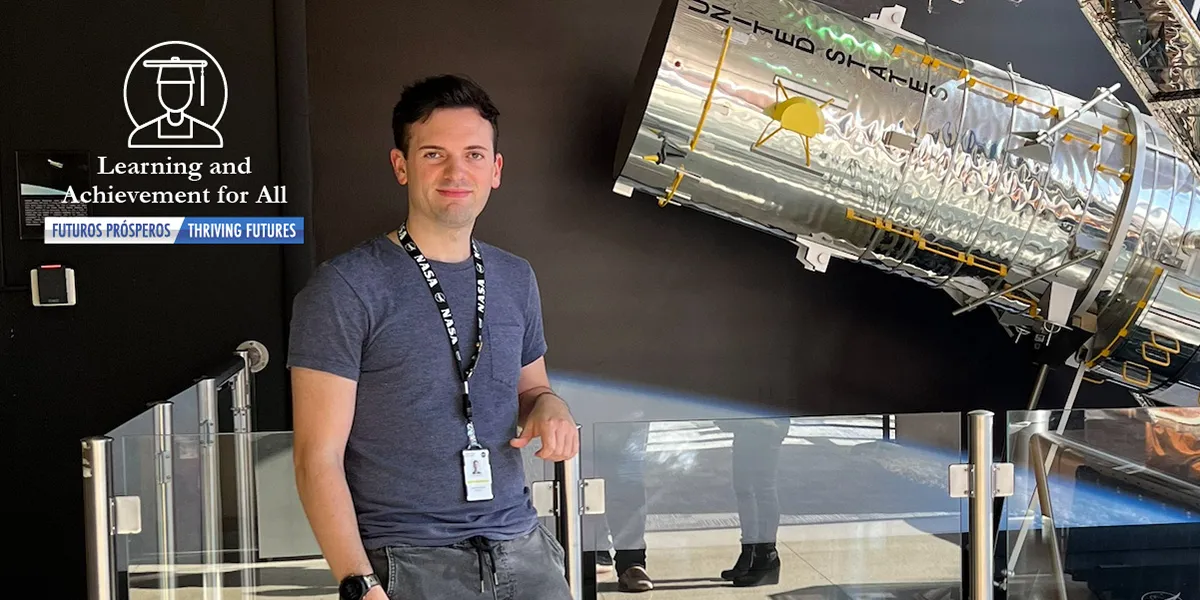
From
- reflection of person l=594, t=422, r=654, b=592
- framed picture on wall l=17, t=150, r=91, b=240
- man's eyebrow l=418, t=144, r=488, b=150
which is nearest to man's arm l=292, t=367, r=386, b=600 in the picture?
man's eyebrow l=418, t=144, r=488, b=150

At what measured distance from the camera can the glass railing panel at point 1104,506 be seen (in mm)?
2867

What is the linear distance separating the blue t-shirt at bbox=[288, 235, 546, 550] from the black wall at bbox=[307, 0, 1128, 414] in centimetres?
263

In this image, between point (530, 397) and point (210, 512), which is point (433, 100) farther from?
point (210, 512)

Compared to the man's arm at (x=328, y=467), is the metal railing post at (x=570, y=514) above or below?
below

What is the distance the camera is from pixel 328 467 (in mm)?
1681

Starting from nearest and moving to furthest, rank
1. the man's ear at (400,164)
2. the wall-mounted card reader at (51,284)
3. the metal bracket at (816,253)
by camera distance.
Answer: the man's ear at (400,164)
the metal bracket at (816,253)
the wall-mounted card reader at (51,284)

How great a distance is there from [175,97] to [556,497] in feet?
7.82

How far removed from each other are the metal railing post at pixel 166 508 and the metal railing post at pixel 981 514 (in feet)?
5.97

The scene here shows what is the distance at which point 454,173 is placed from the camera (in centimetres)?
182

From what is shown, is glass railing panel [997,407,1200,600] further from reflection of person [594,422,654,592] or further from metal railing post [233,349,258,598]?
metal railing post [233,349,258,598]

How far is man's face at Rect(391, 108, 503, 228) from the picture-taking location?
182 cm

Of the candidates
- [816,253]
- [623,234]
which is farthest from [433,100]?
[623,234]

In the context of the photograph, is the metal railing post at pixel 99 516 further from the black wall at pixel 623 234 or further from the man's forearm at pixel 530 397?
the black wall at pixel 623 234

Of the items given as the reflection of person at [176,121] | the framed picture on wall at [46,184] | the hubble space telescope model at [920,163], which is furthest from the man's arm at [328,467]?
the framed picture on wall at [46,184]
